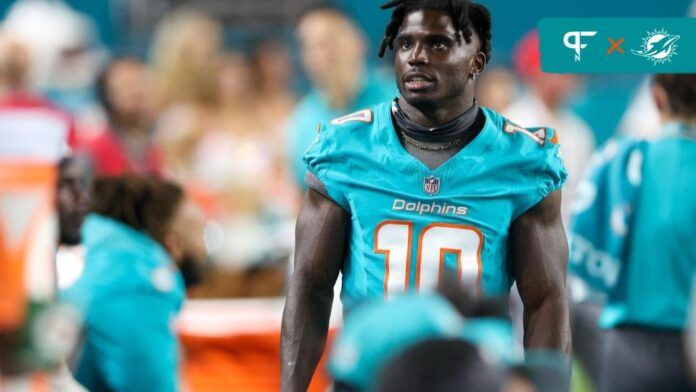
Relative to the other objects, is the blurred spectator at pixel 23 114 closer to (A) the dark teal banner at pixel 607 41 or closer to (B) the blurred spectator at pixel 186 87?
(B) the blurred spectator at pixel 186 87

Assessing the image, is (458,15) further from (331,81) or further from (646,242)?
(331,81)

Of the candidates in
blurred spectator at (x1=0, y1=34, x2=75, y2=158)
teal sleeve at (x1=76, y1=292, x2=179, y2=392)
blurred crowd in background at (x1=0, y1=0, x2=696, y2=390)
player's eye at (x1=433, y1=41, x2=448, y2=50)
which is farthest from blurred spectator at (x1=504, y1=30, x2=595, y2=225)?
player's eye at (x1=433, y1=41, x2=448, y2=50)

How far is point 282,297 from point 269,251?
0.34 meters

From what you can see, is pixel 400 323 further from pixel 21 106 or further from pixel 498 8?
pixel 498 8

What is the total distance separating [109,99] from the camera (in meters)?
6.11

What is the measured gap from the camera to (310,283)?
118 inches

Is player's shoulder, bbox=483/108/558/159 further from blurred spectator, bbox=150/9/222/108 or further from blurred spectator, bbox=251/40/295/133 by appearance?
blurred spectator, bbox=150/9/222/108

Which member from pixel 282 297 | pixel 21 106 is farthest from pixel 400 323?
pixel 282 297

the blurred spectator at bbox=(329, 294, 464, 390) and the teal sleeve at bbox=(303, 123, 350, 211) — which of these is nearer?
the blurred spectator at bbox=(329, 294, 464, 390)

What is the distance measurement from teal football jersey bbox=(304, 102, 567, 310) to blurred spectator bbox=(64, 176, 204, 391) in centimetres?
75

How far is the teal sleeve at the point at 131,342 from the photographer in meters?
3.43

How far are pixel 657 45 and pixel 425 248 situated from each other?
2.82ft

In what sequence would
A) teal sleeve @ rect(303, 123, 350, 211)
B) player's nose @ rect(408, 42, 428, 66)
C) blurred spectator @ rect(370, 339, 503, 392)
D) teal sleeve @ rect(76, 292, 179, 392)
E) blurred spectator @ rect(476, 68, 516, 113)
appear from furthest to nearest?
blurred spectator @ rect(476, 68, 516, 113) < teal sleeve @ rect(76, 292, 179, 392) < teal sleeve @ rect(303, 123, 350, 211) < player's nose @ rect(408, 42, 428, 66) < blurred spectator @ rect(370, 339, 503, 392)

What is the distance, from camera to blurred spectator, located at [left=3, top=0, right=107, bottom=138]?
6.77 meters
